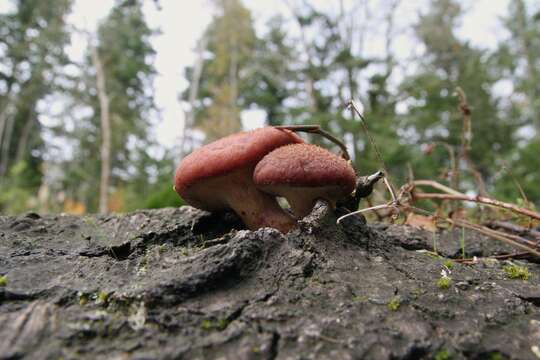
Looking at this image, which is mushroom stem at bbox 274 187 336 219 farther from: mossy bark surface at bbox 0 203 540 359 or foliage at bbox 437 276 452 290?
foliage at bbox 437 276 452 290

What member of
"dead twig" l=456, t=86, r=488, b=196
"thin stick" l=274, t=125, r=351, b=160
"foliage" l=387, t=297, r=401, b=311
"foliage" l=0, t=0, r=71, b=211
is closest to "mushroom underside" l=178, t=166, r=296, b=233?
"thin stick" l=274, t=125, r=351, b=160

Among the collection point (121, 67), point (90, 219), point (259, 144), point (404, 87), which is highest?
point (121, 67)

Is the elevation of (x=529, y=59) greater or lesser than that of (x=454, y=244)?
greater

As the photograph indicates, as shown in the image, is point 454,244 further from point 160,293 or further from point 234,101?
point 234,101

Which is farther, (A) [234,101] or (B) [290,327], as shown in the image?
(A) [234,101]

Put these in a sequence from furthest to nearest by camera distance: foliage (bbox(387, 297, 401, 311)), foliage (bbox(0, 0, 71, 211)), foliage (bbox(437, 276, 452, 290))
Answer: foliage (bbox(0, 0, 71, 211))
foliage (bbox(437, 276, 452, 290))
foliage (bbox(387, 297, 401, 311))

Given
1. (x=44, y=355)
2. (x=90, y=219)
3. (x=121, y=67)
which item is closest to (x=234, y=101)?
(x=121, y=67)

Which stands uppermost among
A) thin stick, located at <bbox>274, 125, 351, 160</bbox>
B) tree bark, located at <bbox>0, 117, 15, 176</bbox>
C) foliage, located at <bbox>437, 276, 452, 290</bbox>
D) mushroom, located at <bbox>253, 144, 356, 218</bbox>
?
tree bark, located at <bbox>0, 117, 15, 176</bbox>

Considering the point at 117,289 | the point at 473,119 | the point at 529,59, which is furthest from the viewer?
the point at 529,59

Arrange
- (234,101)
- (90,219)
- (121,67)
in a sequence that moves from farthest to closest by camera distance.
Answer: (121,67)
(234,101)
(90,219)
